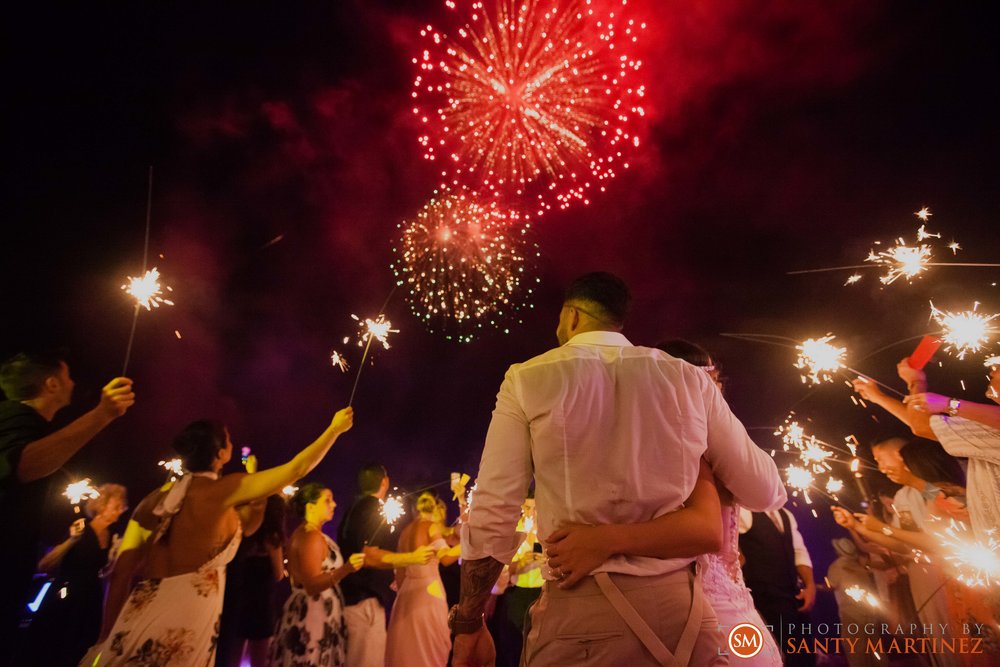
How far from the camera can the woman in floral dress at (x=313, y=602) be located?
16.8 ft

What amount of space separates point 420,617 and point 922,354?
647 cm

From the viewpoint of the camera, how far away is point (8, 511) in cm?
314

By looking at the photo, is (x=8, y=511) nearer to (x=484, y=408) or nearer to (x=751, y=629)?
(x=751, y=629)

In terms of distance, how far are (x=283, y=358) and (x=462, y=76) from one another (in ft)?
24.6

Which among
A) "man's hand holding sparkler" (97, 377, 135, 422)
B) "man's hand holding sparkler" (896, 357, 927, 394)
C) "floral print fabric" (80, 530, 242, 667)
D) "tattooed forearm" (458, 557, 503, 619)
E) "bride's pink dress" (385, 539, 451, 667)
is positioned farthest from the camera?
"bride's pink dress" (385, 539, 451, 667)

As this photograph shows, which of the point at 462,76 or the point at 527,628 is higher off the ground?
the point at 462,76

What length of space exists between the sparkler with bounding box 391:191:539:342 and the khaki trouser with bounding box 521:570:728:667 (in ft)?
25.3

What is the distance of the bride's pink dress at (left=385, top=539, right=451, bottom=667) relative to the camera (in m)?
5.95

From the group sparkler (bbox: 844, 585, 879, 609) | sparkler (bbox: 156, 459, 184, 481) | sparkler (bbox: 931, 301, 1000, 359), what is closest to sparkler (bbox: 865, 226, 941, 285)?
sparkler (bbox: 931, 301, 1000, 359)

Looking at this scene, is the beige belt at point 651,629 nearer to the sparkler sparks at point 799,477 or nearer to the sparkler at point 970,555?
the sparkler at point 970,555

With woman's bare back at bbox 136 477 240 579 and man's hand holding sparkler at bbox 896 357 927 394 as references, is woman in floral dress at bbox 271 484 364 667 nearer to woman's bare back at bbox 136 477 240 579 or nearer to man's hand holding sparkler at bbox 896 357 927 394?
woman's bare back at bbox 136 477 240 579

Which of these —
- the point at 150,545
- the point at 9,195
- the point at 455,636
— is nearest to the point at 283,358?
the point at 9,195

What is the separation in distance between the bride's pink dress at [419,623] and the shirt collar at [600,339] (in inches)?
199

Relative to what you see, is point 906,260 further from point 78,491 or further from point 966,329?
point 78,491
